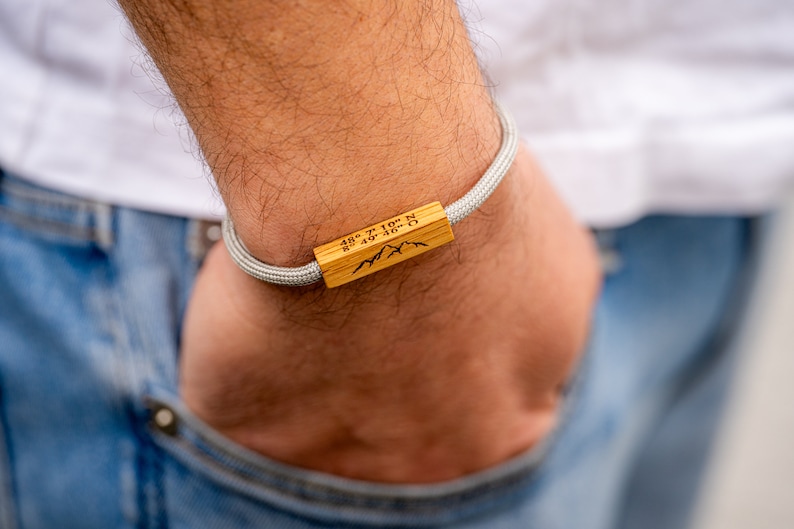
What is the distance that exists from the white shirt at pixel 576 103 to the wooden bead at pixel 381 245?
10.2 inches

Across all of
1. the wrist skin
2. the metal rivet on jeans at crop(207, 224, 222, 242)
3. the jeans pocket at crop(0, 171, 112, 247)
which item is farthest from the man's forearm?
the jeans pocket at crop(0, 171, 112, 247)

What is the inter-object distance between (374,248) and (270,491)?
0.38 m

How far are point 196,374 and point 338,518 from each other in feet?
0.85

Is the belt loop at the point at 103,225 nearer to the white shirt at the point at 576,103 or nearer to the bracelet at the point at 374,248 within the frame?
the white shirt at the point at 576,103

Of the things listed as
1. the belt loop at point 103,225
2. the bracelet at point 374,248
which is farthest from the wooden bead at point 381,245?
the belt loop at point 103,225

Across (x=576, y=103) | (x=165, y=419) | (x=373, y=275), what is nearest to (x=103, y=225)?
(x=165, y=419)

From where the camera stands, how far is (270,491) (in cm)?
84

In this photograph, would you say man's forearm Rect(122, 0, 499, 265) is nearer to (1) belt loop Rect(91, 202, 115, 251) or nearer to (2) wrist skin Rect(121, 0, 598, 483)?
(2) wrist skin Rect(121, 0, 598, 483)

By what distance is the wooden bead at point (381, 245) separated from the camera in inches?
25.0

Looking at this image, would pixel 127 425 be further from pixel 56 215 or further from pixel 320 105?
pixel 320 105

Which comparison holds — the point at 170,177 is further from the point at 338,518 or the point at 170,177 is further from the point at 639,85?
the point at 639,85

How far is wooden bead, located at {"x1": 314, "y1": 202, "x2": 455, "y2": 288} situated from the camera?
635 mm

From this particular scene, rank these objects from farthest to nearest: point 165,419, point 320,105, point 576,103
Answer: point 576,103, point 165,419, point 320,105

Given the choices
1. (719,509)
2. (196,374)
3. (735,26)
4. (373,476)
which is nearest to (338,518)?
(373,476)
